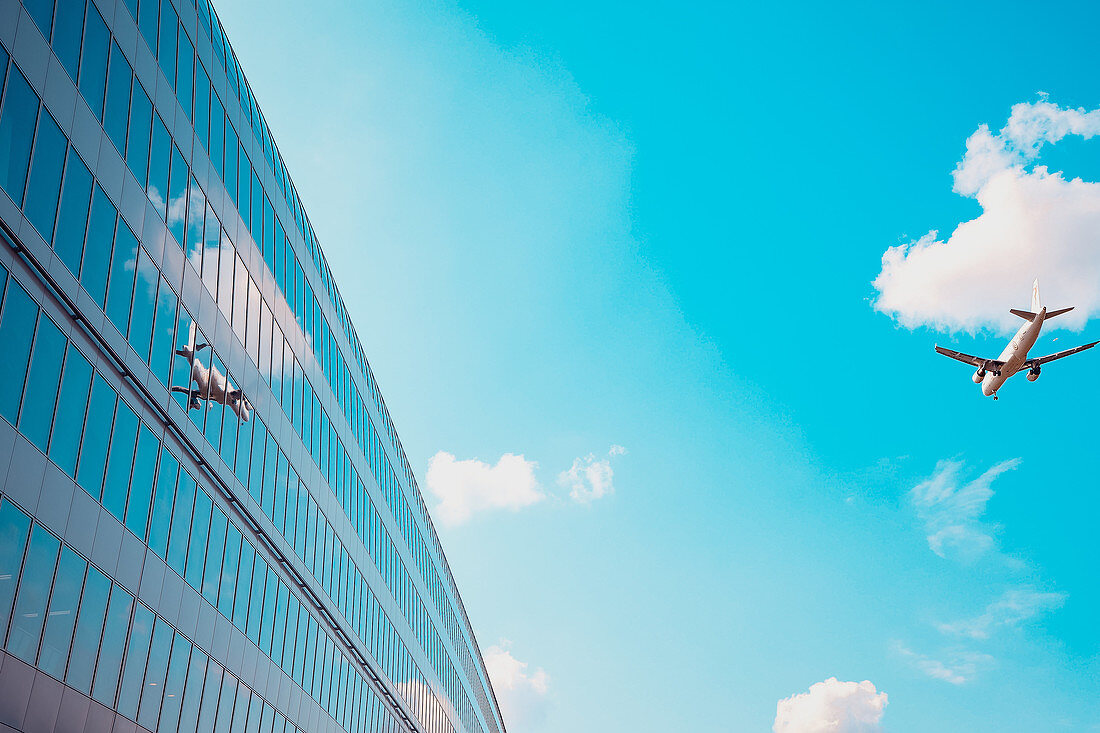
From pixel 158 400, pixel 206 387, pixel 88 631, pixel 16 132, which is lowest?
pixel 88 631

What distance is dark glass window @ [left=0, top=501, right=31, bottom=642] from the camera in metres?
15.9

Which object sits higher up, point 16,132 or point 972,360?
point 972,360

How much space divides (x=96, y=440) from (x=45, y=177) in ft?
19.5

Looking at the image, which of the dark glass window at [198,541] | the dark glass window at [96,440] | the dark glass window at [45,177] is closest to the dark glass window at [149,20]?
the dark glass window at [45,177]

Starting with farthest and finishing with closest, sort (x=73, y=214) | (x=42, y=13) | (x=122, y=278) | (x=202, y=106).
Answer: (x=202, y=106) < (x=122, y=278) < (x=73, y=214) < (x=42, y=13)

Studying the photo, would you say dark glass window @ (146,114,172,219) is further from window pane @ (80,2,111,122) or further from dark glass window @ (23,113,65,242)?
dark glass window @ (23,113,65,242)

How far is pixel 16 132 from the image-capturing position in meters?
17.2

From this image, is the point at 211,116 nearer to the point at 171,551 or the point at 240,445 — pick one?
the point at 240,445

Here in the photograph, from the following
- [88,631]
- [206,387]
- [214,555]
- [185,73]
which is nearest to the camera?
[88,631]

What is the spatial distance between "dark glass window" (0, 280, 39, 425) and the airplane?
660 cm

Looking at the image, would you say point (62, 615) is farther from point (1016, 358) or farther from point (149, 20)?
point (1016, 358)

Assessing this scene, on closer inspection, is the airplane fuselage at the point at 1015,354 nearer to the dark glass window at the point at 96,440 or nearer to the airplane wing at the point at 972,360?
the airplane wing at the point at 972,360

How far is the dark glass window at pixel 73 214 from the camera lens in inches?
734

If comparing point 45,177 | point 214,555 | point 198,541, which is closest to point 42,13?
point 45,177
